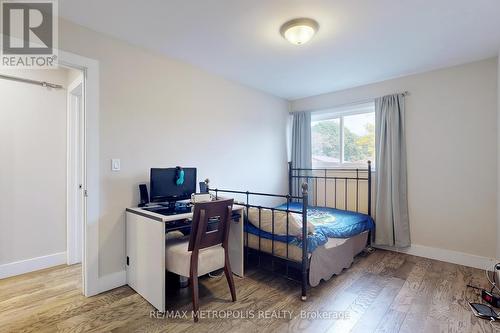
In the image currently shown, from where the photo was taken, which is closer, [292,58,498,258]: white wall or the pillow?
the pillow

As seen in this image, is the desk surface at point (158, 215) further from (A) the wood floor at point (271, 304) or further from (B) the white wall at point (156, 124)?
(A) the wood floor at point (271, 304)

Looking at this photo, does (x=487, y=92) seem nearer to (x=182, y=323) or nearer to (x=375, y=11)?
(x=375, y=11)

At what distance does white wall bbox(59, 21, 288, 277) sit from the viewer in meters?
2.33

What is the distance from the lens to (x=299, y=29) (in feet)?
6.84

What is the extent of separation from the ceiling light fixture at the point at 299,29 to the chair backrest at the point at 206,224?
1.53 metres

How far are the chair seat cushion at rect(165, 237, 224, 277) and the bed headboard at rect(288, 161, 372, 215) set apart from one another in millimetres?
2450

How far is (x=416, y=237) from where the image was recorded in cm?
328

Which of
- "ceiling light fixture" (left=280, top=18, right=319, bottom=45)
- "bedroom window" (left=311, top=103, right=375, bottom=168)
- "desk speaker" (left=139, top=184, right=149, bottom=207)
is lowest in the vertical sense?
"desk speaker" (left=139, top=184, right=149, bottom=207)

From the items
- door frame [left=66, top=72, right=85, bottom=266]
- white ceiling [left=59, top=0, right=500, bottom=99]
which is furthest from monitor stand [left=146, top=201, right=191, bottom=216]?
white ceiling [left=59, top=0, right=500, bottom=99]

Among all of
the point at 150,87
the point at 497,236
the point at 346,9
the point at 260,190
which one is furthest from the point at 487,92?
the point at 150,87

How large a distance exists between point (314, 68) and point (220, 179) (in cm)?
187

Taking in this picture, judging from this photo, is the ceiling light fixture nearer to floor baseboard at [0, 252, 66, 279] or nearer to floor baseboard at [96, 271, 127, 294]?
floor baseboard at [96, 271, 127, 294]

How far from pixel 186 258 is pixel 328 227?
5.07 ft

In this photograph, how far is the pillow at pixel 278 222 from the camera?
228cm
